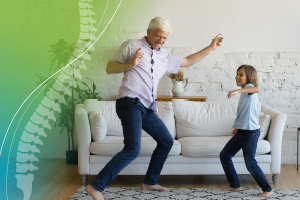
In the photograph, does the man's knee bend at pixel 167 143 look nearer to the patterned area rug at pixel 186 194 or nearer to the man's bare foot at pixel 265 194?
the patterned area rug at pixel 186 194

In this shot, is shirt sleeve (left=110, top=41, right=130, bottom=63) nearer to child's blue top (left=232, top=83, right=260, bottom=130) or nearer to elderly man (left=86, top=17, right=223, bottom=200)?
elderly man (left=86, top=17, right=223, bottom=200)

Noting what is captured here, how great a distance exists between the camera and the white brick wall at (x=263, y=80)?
291 cm

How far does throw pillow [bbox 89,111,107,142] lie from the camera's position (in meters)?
2.29

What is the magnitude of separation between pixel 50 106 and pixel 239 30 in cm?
271

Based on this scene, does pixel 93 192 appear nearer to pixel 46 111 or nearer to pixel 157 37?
pixel 157 37

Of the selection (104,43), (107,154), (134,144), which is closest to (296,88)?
(107,154)

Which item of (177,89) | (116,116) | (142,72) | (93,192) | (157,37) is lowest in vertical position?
(93,192)

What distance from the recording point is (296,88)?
2.92m

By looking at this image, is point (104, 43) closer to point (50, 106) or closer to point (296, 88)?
point (50, 106)

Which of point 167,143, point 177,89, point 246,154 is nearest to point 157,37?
point 167,143

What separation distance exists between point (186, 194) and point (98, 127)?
627 mm

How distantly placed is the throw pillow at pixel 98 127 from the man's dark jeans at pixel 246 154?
0.69 metres

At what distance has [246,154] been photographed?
1.95 meters

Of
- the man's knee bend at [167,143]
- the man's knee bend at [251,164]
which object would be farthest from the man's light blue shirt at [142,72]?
the man's knee bend at [251,164]
